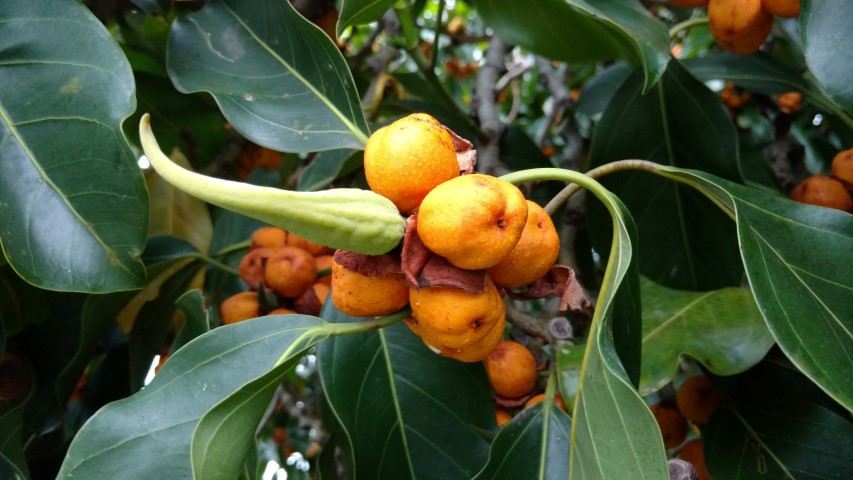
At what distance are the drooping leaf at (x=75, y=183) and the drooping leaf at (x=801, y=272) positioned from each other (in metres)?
0.63

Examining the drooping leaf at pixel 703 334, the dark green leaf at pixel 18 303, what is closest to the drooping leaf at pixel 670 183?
the drooping leaf at pixel 703 334

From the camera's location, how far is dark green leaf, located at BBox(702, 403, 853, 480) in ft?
A: 3.34

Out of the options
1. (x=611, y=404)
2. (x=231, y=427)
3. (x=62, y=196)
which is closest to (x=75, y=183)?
(x=62, y=196)

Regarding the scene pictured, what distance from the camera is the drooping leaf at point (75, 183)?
2.83 feet

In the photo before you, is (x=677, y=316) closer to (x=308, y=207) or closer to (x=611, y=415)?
(x=611, y=415)

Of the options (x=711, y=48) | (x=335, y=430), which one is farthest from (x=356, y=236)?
(x=711, y=48)

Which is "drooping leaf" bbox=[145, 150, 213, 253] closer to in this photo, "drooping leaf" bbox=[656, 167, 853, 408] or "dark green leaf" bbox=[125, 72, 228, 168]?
"dark green leaf" bbox=[125, 72, 228, 168]

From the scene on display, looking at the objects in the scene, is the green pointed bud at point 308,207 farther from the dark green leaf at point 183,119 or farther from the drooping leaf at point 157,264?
the dark green leaf at point 183,119

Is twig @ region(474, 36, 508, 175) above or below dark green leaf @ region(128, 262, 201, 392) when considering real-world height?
above

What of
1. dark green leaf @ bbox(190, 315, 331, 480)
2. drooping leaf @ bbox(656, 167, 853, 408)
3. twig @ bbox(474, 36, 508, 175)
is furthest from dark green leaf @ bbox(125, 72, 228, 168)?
drooping leaf @ bbox(656, 167, 853, 408)

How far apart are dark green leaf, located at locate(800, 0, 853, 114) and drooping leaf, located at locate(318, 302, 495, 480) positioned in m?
0.58

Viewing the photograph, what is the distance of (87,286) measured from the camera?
2.85 ft

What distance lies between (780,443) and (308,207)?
2.58ft

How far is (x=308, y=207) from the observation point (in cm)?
65
